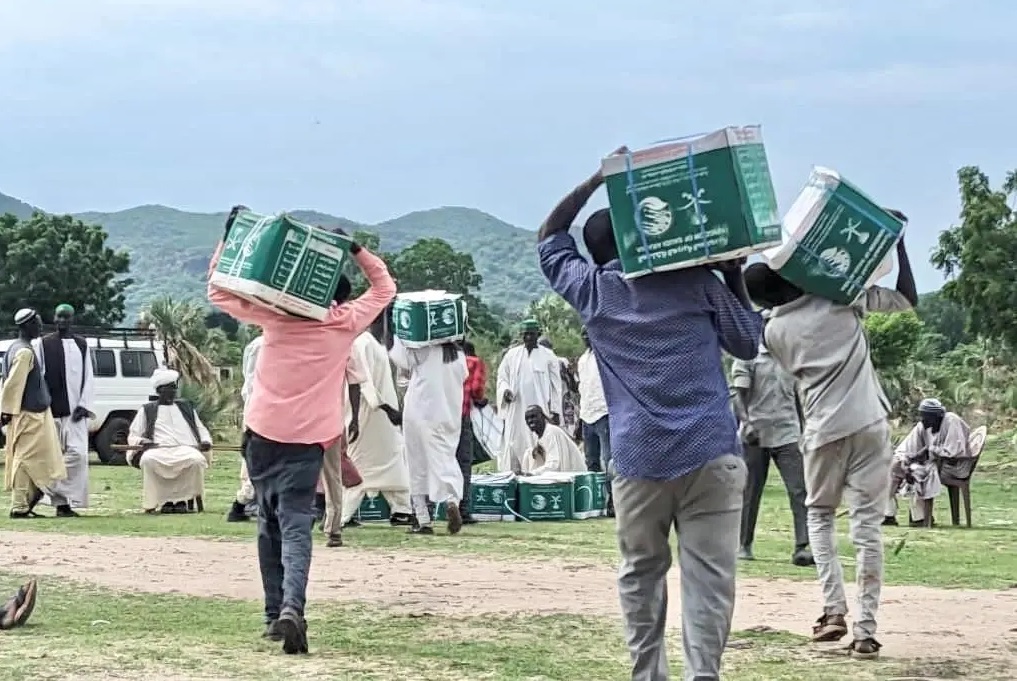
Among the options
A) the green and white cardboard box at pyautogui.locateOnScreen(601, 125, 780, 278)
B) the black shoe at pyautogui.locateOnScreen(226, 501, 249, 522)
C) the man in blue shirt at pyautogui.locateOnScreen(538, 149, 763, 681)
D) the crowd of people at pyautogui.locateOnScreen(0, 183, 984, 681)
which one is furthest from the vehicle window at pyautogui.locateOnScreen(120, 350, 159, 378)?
the green and white cardboard box at pyautogui.locateOnScreen(601, 125, 780, 278)

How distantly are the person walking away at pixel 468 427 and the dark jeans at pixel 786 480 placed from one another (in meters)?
3.74

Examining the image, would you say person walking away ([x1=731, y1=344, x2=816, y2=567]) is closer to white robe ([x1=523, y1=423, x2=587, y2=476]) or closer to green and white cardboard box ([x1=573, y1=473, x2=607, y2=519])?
green and white cardboard box ([x1=573, y1=473, x2=607, y2=519])

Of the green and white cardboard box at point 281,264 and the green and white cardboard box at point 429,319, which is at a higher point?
the green and white cardboard box at point 429,319

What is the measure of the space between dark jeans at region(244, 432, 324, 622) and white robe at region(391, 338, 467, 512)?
20.5 ft

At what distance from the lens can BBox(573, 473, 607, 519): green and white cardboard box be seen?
1645 centimetres

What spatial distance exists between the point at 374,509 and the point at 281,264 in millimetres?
8226

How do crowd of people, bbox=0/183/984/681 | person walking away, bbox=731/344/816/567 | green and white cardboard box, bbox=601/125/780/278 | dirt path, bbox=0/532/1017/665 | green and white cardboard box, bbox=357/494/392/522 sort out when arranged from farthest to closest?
green and white cardboard box, bbox=357/494/392/522, person walking away, bbox=731/344/816/567, dirt path, bbox=0/532/1017/665, crowd of people, bbox=0/183/984/681, green and white cardboard box, bbox=601/125/780/278

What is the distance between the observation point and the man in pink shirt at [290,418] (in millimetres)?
7812

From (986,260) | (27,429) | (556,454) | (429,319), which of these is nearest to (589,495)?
(556,454)

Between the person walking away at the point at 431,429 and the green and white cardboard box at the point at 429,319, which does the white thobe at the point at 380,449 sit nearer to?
the person walking away at the point at 431,429

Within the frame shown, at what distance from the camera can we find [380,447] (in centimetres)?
1504

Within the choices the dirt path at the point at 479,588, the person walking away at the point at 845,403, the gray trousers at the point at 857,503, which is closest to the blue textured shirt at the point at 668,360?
the person walking away at the point at 845,403

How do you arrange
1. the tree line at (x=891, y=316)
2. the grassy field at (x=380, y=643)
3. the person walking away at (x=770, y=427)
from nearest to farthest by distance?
the grassy field at (x=380, y=643), the person walking away at (x=770, y=427), the tree line at (x=891, y=316)

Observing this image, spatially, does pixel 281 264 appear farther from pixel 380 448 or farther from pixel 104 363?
pixel 104 363
